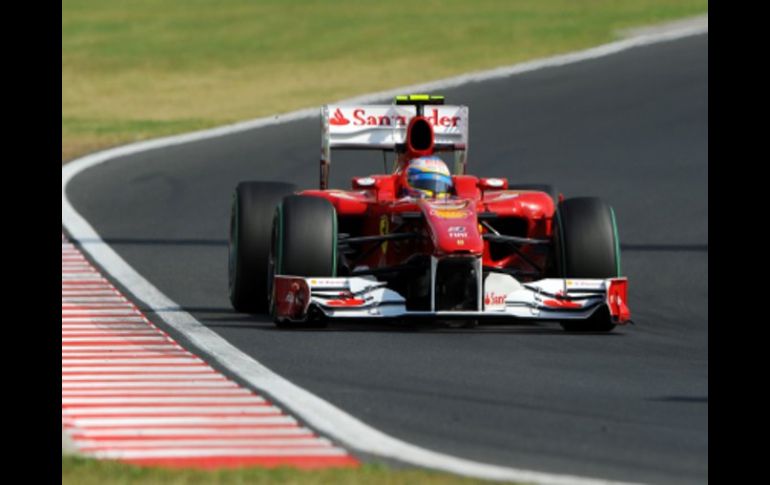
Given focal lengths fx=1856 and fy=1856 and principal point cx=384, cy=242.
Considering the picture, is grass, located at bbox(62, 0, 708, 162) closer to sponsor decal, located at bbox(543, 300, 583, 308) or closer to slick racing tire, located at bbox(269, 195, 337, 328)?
slick racing tire, located at bbox(269, 195, 337, 328)

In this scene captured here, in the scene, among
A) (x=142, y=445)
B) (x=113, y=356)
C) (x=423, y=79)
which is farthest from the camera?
(x=423, y=79)

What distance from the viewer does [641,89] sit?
30.9 metres

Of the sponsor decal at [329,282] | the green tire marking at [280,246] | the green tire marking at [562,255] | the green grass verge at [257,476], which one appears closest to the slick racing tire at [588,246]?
the green tire marking at [562,255]

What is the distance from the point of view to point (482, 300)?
1323 cm

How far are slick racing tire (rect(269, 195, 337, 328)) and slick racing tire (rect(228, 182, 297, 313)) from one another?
1.37m

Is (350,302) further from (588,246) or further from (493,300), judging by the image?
→ (588,246)

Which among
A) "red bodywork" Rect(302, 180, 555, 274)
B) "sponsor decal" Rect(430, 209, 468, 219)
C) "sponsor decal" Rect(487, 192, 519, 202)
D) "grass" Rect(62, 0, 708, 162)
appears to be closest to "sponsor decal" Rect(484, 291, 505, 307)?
"red bodywork" Rect(302, 180, 555, 274)

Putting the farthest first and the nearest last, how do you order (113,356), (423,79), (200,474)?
(423,79) → (113,356) → (200,474)
